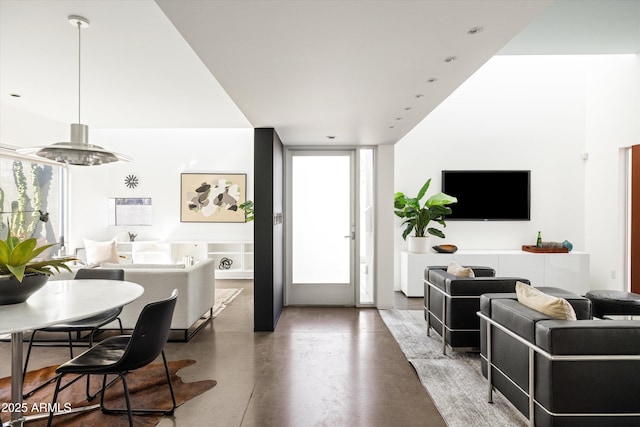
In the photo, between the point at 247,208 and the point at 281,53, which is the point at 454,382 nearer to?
the point at 281,53

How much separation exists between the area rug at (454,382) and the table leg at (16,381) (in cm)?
248

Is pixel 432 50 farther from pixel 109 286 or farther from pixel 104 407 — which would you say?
pixel 104 407

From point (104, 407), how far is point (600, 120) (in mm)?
7480

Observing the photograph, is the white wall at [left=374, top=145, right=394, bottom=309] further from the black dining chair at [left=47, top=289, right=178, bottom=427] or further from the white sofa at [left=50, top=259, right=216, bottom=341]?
the black dining chair at [left=47, top=289, right=178, bottom=427]

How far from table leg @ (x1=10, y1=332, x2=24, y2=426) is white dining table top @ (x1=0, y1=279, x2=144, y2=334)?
21 cm

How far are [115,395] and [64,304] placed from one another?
40.1 inches

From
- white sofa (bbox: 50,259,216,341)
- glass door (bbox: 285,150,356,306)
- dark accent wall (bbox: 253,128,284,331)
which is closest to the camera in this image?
white sofa (bbox: 50,259,216,341)

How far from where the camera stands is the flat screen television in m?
6.27

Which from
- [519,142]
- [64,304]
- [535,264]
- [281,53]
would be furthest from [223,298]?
[519,142]

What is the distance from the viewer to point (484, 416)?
2406 millimetres

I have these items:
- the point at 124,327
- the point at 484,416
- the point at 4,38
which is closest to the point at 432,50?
the point at 484,416

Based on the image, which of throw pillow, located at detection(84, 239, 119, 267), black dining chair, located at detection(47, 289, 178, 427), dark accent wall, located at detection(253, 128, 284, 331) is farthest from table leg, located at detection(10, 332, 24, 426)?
throw pillow, located at detection(84, 239, 119, 267)

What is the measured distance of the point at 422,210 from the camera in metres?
5.84

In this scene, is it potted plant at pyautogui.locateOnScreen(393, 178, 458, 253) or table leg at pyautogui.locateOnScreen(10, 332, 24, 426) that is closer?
table leg at pyautogui.locateOnScreen(10, 332, 24, 426)
